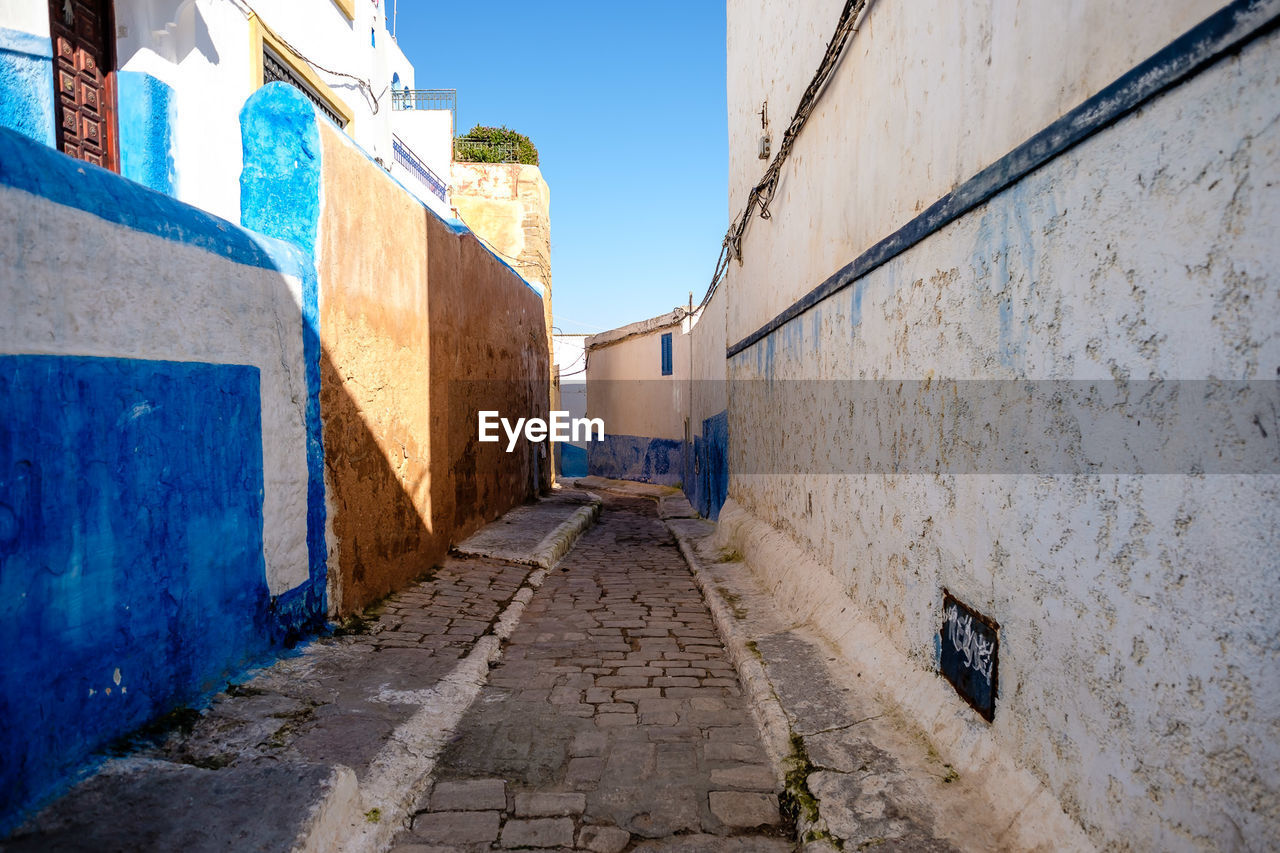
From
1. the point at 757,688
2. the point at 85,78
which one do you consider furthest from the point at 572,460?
the point at 757,688

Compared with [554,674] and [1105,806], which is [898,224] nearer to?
[1105,806]

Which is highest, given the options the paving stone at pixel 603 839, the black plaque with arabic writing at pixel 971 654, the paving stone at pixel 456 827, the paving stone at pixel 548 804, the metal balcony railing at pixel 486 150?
the metal balcony railing at pixel 486 150

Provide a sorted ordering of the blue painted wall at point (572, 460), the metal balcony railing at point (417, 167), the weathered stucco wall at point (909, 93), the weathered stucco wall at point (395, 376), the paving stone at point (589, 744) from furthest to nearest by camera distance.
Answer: the blue painted wall at point (572, 460) → the metal balcony railing at point (417, 167) → the weathered stucco wall at point (395, 376) → the paving stone at point (589, 744) → the weathered stucco wall at point (909, 93)

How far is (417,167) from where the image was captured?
1577cm

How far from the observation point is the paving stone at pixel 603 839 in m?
2.61

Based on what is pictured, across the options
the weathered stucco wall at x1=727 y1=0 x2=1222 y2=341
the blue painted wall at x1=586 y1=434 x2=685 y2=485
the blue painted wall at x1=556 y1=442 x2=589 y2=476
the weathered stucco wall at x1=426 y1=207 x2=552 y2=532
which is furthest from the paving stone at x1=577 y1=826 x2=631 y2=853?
the blue painted wall at x1=556 y1=442 x2=589 y2=476

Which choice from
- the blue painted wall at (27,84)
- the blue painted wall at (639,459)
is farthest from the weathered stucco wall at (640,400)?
the blue painted wall at (27,84)

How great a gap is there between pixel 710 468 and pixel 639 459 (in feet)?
30.5

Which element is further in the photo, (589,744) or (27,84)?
(27,84)

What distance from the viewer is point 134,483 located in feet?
9.59

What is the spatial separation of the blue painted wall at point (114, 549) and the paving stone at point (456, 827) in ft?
3.79

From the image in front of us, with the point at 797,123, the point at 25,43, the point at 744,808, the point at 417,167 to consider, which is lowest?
the point at 744,808

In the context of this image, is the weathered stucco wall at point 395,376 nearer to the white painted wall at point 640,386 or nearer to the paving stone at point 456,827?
the paving stone at point 456,827

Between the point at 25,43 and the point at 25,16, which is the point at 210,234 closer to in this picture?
the point at 25,43
